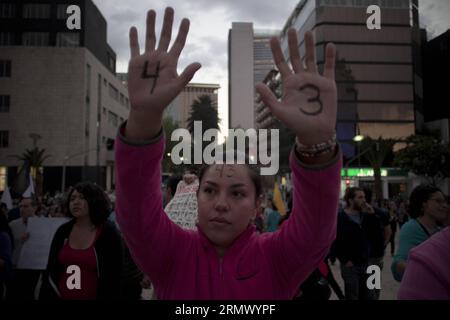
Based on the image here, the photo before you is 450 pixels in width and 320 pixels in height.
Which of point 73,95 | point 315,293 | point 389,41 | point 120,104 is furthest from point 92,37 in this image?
point 315,293

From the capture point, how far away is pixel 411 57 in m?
40.8

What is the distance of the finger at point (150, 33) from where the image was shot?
4.46 feet

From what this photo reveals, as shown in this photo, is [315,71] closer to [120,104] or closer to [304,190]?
[304,190]

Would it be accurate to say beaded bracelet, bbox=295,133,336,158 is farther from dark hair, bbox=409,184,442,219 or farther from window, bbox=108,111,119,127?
window, bbox=108,111,119,127

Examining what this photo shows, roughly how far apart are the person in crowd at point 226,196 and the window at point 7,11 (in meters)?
44.6

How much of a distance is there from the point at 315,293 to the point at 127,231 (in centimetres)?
322

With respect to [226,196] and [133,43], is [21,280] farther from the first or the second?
[133,43]

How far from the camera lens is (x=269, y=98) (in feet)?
4.33

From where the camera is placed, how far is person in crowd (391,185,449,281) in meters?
3.53

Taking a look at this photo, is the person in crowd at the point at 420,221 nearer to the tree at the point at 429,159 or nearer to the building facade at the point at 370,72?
the tree at the point at 429,159

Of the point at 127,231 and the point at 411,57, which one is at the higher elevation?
Answer: the point at 411,57

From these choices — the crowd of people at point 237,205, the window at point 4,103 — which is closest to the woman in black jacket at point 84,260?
the crowd of people at point 237,205

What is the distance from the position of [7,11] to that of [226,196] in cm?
4564

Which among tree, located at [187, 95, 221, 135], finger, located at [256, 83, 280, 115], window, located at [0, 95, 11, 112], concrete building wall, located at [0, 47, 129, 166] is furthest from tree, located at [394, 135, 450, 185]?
window, located at [0, 95, 11, 112]
